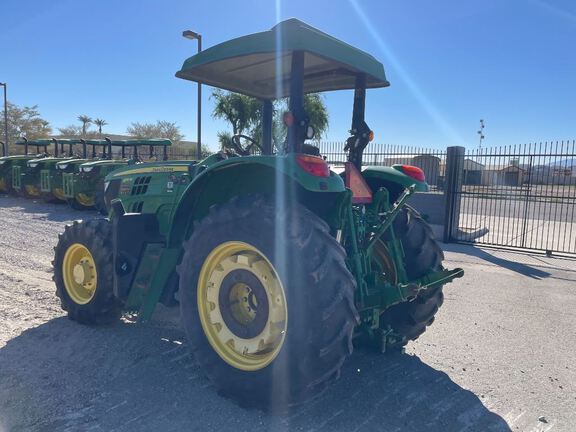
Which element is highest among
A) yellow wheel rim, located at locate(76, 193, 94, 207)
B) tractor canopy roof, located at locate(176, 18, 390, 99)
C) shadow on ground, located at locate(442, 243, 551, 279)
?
tractor canopy roof, located at locate(176, 18, 390, 99)

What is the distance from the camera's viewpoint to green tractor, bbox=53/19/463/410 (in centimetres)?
277

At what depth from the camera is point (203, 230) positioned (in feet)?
10.6

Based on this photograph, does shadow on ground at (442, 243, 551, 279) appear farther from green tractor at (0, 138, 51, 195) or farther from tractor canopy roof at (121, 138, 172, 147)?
green tractor at (0, 138, 51, 195)

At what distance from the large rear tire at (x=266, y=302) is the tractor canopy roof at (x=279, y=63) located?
3.31ft

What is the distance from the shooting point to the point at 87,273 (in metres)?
4.41

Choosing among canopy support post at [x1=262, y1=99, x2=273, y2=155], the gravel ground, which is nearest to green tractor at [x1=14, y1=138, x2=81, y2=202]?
the gravel ground

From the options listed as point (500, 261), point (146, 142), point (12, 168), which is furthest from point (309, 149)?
point (12, 168)

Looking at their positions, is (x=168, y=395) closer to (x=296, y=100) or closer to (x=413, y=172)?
(x=296, y=100)

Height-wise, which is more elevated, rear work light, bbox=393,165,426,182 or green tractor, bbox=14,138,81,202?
rear work light, bbox=393,165,426,182

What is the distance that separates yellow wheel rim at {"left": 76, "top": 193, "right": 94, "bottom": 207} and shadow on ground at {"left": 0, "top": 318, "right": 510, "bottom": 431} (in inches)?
422

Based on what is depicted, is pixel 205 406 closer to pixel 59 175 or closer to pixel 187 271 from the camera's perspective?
pixel 187 271

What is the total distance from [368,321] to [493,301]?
3.35 meters

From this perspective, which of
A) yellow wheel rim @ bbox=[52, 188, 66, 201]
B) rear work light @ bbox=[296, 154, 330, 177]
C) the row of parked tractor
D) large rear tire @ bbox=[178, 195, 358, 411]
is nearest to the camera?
large rear tire @ bbox=[178, 195, 358, 411]

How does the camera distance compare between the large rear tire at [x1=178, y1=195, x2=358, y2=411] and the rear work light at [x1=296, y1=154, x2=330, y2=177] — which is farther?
the rear work light at [x1=296, y1=154, x2=330, y2=177]
